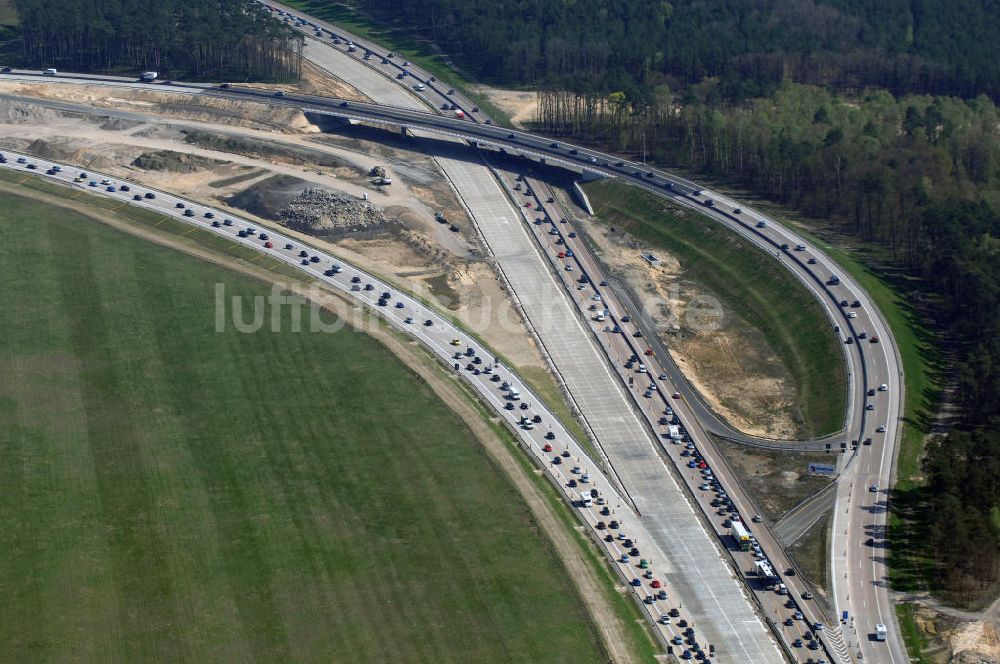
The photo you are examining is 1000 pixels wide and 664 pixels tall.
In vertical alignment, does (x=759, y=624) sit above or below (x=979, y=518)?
below

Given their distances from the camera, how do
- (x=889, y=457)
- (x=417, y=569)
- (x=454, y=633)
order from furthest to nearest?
(x=889, y=457) → (x=417, y=569) → (x=454, y=633)

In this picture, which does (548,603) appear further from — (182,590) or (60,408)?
(60,408)

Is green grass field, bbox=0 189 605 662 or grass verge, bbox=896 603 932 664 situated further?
grass verge, bbox=896 603 932 664

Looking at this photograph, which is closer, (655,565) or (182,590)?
(182,590)

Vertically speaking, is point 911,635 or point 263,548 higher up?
point 263,548

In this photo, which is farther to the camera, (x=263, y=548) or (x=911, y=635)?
(x=263, y=548)

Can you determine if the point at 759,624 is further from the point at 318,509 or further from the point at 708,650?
the point at 318,509

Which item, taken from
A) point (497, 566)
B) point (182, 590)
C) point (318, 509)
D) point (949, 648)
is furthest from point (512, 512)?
point (949, 648)

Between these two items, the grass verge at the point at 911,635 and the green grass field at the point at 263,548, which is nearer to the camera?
the green grass field at the point at 263,548

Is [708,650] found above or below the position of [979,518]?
below

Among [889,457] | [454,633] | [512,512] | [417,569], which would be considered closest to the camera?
[454,633]
